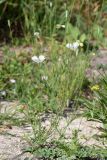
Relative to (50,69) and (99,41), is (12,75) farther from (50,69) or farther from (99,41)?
(99,41)

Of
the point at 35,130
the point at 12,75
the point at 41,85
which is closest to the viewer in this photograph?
the point at 35,130

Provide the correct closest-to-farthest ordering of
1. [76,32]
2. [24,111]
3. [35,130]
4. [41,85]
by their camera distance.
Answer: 1. [35,130]
2. [24,111]
3. [41,85]
4. [76,32]

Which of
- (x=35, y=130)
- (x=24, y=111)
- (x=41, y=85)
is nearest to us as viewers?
(x=35, y=130)

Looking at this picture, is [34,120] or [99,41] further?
[99,41]

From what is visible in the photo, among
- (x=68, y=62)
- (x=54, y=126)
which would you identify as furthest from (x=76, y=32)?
(x=54, y=126)

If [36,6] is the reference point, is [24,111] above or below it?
below

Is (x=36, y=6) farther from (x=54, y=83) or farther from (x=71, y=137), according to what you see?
(x=71, y=137)

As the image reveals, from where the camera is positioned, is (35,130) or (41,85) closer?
(35,130)

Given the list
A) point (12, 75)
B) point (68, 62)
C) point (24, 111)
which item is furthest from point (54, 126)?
point (12, 75)

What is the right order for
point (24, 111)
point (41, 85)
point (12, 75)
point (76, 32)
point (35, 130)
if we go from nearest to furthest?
point (35, 130), point (24, 111), point (41, 85), point (12, 75), point (76, 32)
